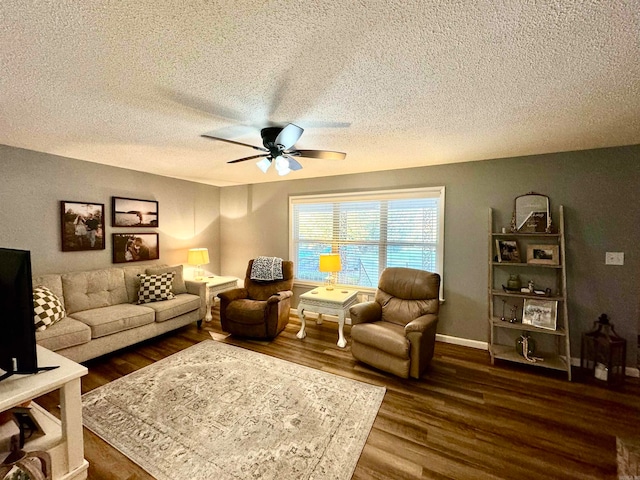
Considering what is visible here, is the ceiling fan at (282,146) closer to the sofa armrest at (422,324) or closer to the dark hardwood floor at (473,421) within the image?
the sofa armrest at (422,324)

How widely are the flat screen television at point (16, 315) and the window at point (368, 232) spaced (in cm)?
340

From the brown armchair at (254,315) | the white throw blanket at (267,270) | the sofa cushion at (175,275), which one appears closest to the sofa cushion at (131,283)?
the sofa cushion at (175,275)

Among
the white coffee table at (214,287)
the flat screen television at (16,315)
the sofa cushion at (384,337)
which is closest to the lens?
the flat screen television at (16,315)

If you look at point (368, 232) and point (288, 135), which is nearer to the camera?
point (288, 135)

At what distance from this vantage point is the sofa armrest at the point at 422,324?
2.54 metres

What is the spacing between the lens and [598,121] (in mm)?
2111

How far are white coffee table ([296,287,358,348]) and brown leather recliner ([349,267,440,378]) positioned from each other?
37 centimetres

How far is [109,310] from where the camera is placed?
3146mm

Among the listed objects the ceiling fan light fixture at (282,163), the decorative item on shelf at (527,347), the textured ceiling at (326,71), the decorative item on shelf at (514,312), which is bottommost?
the decorative item on shelf at (527,347)

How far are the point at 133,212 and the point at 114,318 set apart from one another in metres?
1.70

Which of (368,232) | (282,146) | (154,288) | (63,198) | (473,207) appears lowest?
(154,288)

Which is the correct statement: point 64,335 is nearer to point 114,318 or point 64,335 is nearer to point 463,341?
point 114,318

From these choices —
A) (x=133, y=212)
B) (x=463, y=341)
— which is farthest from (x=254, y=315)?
(x=463, y=341)

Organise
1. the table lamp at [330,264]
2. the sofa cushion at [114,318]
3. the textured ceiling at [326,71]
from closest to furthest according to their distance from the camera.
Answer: the textured ceiling at [326,71]
the sofa cushion at [114,318]
the table lamp at [330,264]
